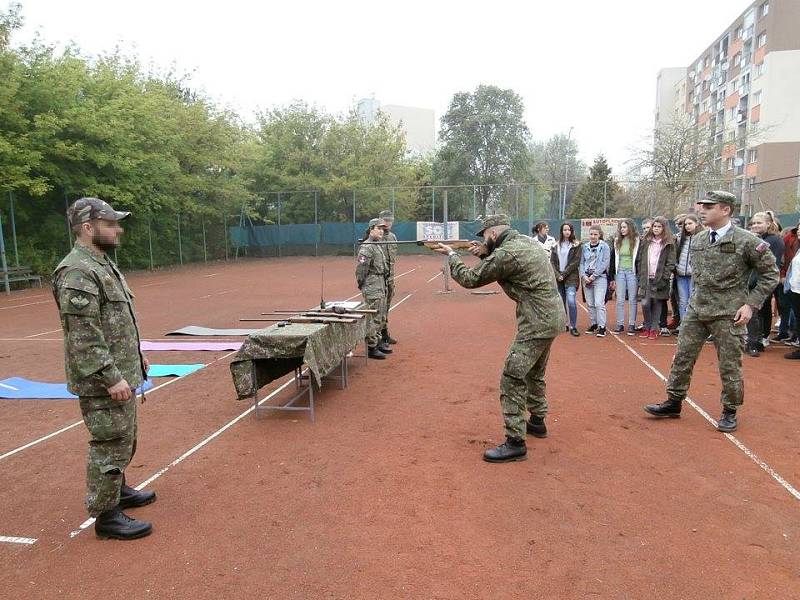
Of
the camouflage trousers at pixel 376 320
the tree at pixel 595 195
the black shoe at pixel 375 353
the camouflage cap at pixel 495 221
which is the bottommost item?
the black shoe at pixel 375 353

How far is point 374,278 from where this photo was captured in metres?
7.57

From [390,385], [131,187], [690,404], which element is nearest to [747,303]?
[690,404]

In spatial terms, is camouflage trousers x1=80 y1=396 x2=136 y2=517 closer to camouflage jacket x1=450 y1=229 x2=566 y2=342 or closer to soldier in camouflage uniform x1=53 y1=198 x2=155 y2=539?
soldier in camouflage uniform x1=53 y1=198 x2=155 y2=539

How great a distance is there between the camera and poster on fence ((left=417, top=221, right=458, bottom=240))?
91.6 feet

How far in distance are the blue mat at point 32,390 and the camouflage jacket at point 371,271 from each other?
291 cm

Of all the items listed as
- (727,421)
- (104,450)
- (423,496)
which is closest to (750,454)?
(727,421)

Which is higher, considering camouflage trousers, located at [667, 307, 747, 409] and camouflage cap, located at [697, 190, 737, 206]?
camouflage cap, located at [697, 190, 737, 206]

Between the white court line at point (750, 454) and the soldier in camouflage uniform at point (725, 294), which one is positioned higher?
the soldier in camouflage uniform at point (725, 294)

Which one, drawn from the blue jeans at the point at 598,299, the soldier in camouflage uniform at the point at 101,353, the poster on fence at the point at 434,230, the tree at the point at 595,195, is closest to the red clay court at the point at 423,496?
the soldier in camouflage uniform at the point at 101,353

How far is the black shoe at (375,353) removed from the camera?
7535mm

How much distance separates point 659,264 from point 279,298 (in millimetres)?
9096

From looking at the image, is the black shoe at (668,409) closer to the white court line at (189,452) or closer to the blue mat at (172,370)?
the white court line at (189,452)

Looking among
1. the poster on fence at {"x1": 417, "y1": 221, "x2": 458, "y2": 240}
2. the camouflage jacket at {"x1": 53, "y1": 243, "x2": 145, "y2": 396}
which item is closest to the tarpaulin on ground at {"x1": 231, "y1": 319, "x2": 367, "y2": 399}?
the camouflage jacket at {"x1": 53, "y1": 243, "x2": 145, "y2": 396}

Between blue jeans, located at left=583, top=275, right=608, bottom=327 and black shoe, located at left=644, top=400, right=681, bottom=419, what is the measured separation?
12.8 ft
